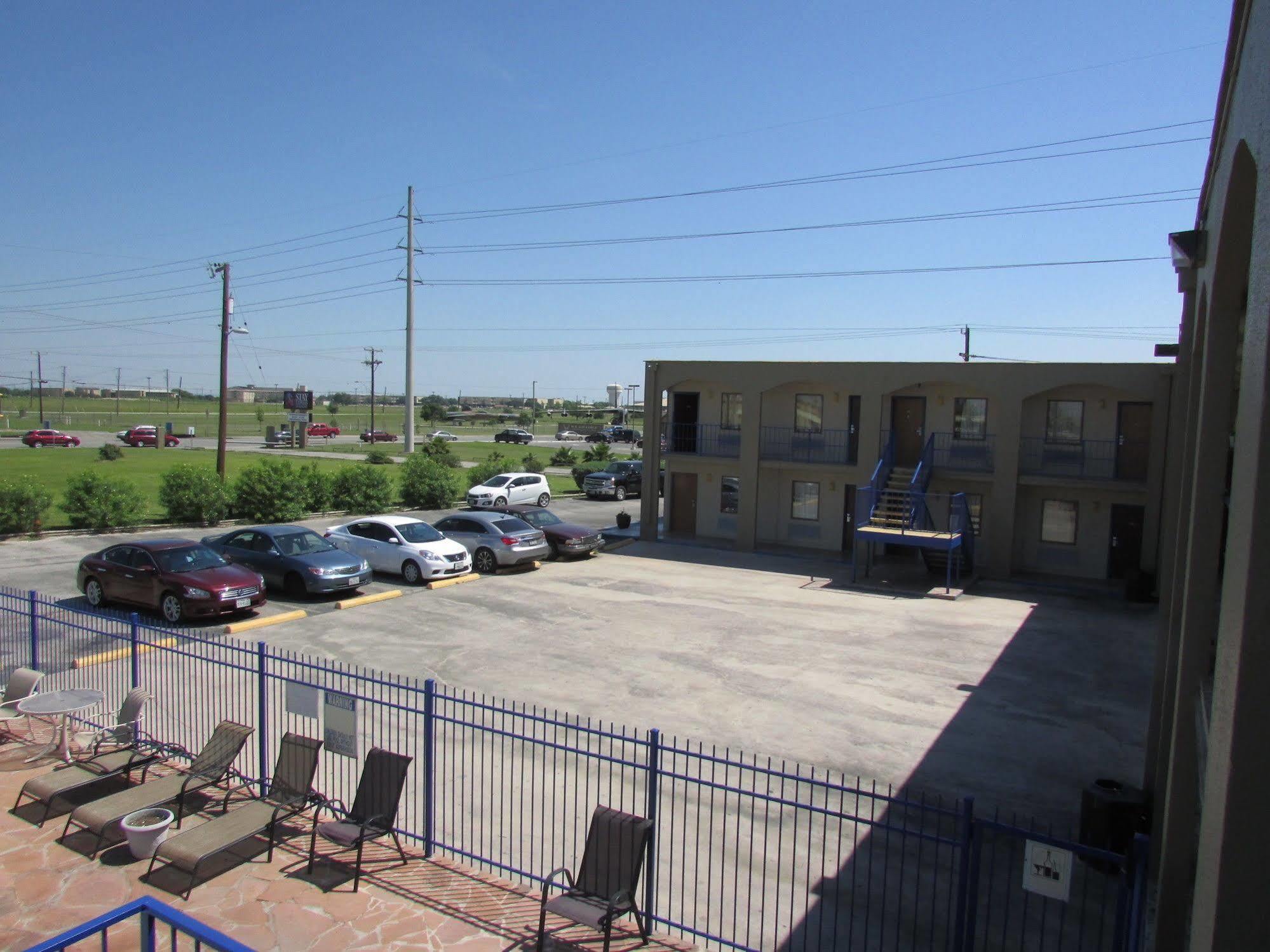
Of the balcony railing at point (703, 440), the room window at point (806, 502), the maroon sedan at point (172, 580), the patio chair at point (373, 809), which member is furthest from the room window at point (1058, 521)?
the patio chair at point (373, 809)

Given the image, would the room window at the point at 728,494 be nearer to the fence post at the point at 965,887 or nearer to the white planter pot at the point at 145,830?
the white planter pot at the point at 145,830

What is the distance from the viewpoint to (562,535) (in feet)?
84.8

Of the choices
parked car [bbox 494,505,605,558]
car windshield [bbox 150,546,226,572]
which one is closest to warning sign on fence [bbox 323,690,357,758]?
car windshield [bbox 150,546,226,572]

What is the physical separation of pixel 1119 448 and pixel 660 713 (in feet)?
58.3

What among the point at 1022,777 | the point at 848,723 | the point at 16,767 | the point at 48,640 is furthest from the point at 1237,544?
the point at 48,640

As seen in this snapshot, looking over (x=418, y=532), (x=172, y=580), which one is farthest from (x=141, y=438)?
(x=172, y=580)

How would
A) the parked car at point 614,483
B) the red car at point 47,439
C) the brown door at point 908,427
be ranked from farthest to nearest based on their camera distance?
the red car at point 47,439 < the parked car at point 614,483 < the brown door at point 908,427

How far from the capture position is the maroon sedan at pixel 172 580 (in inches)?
661

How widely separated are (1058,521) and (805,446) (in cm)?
782

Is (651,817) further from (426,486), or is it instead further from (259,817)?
(426,486)

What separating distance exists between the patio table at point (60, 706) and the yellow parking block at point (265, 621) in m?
5.99

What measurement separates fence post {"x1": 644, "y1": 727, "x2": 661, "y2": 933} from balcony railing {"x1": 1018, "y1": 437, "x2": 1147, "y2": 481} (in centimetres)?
1998

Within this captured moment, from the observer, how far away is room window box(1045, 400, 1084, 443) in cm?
2483

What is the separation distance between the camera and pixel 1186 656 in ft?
23.5
